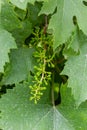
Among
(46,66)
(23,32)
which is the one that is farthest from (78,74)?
(23,32)

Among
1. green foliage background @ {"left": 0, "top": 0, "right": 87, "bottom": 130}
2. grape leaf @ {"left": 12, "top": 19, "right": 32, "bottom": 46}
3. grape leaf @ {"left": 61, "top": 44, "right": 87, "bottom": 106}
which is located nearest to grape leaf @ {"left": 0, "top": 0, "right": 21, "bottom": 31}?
green foliage background @ {"left": 0, "top": 0, "right": 87, "bottom": 130}

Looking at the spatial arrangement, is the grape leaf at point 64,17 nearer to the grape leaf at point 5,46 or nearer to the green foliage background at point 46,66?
the green foliage background at point 46,66

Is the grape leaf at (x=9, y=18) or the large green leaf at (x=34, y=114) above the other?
the grape leaf at (x=9, y=18)

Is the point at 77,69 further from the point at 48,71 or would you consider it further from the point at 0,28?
the point at 0,28

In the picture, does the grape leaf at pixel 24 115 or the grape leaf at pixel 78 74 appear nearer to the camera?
the grape leaf at pixel 78 74

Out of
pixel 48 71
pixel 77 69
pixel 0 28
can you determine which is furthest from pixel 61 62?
pixel 0 28

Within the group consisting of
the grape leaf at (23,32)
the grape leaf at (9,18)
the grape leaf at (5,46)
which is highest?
the grape leaf at (9,18)

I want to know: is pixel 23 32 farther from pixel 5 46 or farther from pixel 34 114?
pixel 34 114

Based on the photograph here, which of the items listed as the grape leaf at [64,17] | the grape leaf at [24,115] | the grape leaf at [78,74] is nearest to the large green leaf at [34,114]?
the grape leaf at [24,115]
